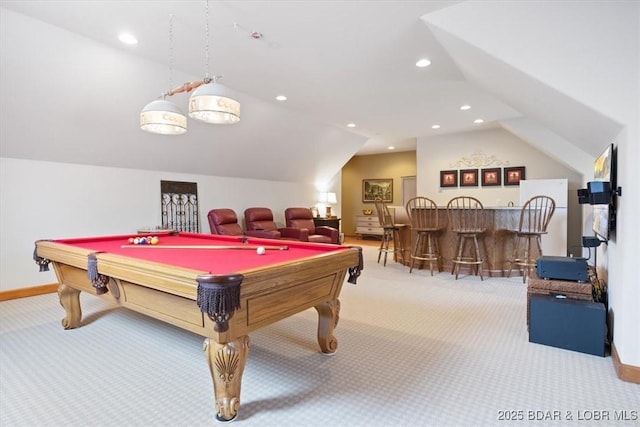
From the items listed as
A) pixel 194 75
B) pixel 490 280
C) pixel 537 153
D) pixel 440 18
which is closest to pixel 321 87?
pixel 194 75

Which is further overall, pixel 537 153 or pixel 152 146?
pixel 537 153

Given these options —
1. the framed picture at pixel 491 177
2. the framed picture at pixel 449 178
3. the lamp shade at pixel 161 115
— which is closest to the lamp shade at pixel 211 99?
the lamp shade at pixel 161 115

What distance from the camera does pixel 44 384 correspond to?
6.98 feet

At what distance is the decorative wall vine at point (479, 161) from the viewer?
7395mm

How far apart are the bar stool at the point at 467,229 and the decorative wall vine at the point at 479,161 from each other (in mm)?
2757

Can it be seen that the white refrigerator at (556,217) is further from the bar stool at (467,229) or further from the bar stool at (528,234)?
the bar stool at (467,229)

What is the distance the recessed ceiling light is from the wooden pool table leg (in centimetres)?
327

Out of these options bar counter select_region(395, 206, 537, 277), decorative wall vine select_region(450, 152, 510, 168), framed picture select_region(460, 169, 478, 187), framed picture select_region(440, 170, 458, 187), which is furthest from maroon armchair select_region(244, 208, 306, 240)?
decorative wall vine select_region(450, 152, 510, 168)

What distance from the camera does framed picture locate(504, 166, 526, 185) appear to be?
7120 mm

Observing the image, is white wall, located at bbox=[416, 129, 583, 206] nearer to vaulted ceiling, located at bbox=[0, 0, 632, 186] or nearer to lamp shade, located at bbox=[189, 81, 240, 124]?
vaulted ceiling, located at bbox=[0, 0, 632, 186]

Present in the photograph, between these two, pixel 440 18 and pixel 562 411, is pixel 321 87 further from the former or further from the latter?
pixel 562 411

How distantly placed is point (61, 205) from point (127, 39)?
8.12 ft

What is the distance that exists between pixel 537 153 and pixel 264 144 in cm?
575

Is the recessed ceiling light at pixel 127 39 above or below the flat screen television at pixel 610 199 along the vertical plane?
above
